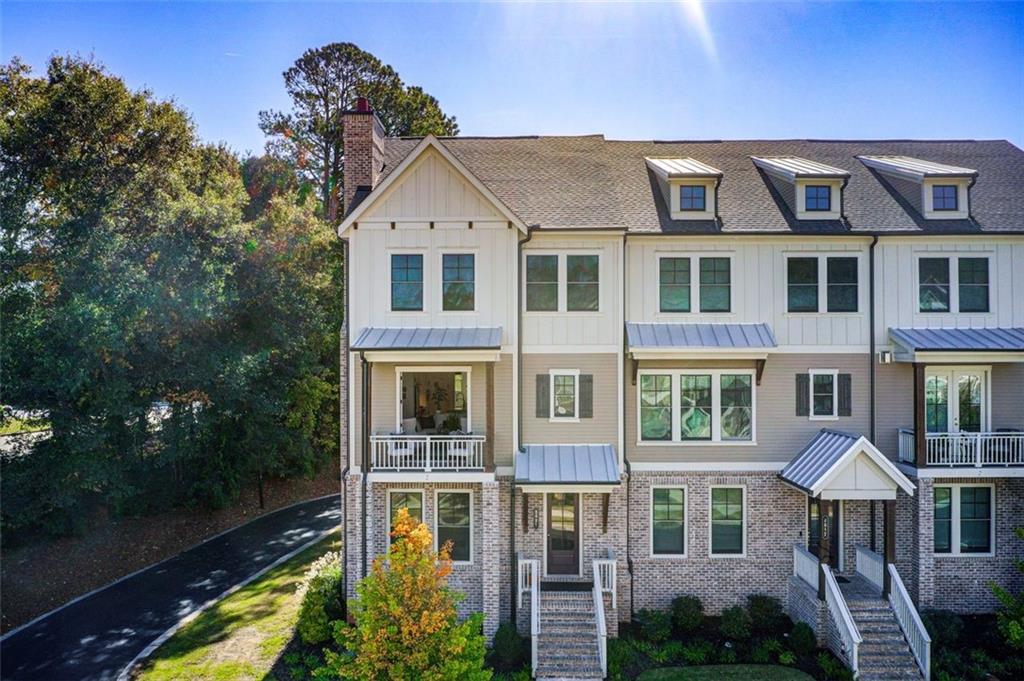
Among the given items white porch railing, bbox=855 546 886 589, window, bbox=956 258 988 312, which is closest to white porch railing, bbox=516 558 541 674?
white porch railing, bbox=855 546 886 589

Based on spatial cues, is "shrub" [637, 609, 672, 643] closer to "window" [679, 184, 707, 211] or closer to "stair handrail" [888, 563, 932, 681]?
"stair handrail" [888, 563, 932, 681]

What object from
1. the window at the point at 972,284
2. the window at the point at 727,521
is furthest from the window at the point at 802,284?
the window at the point at 727,521

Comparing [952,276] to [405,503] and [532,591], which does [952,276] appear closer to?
[532,591]

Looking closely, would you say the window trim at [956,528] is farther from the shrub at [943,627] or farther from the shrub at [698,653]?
the shrub at [698,653]

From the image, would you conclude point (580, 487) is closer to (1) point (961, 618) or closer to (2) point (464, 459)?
(2) point (464, 459)

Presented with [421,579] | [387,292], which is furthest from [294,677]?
[387,292]

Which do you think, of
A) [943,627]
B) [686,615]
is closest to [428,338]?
[686,615]
